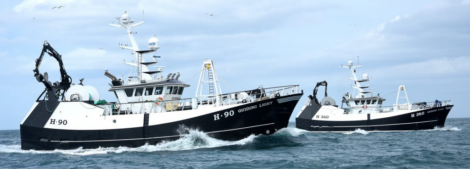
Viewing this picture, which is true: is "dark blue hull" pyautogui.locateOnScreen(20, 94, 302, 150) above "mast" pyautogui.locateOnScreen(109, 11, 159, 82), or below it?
below

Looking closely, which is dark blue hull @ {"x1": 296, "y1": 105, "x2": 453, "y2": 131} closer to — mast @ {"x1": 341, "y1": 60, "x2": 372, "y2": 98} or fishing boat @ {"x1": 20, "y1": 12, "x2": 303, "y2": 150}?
mast @ {"x1": 341, "y1": 60, "x2": 372, "y2": 98}

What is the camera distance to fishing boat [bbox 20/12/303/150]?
24.1 meters

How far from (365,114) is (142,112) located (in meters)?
24.9

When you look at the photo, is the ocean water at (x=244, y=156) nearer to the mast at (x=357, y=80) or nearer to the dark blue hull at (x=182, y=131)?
the dark blue hull at (x=182, y=131)

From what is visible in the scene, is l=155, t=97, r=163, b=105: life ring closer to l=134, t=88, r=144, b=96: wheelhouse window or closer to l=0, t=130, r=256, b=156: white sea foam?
l=134, t=88, r=144, b=96: wheelhouse window

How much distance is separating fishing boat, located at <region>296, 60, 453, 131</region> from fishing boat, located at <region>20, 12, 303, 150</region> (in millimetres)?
20188

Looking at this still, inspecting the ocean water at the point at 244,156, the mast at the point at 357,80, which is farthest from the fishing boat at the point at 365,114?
the ocean water at the point at 244,156

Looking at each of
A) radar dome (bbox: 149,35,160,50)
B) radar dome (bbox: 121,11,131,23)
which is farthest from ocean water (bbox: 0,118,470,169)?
radar dome (bbox: 121,11,131,23)

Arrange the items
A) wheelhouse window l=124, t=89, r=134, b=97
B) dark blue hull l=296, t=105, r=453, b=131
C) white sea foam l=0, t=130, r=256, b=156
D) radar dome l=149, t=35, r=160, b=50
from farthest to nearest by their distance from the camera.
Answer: dark blue hull l=296, t=105, r=453, b=131 < radar dome l=149, t=35, r=160, b=50 < wheelhouse window l=124, t=89, r=134, b=97 < white sea foam l=0, t=130, r=256, b=156

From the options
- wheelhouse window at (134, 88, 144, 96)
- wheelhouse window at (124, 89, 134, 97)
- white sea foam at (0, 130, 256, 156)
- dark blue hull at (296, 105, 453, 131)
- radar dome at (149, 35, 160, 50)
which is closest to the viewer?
white sea foam at (0, 130, 256, 156)

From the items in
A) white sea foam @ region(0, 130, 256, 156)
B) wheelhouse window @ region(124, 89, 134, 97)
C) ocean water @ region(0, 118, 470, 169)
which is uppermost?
wheelhouse window @ region(124, 89, 134, 97)

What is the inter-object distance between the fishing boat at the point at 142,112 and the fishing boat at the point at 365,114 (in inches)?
795

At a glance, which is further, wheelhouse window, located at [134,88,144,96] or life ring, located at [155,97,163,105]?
wheelhouse window, located at [134,88,144,96]

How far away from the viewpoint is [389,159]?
782 inches
